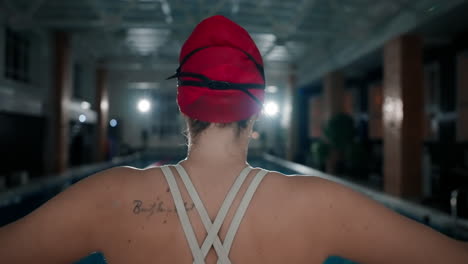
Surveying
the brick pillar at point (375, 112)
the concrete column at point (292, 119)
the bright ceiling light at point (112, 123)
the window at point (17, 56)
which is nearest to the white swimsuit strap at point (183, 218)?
the window at point (17, 56)

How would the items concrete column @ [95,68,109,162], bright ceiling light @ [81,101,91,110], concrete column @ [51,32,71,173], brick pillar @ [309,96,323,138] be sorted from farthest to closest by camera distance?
brick pillar @ [309,96,323,138] < concrete column @ [95,68,109,162] < bright ceiling light @ [81,101,91,110] < concrete column @ [51,32,71,173]

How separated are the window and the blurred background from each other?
0.16ft

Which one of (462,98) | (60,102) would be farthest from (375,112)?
(60,102)

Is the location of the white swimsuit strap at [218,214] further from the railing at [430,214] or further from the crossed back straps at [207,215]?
the railing at [430,214]

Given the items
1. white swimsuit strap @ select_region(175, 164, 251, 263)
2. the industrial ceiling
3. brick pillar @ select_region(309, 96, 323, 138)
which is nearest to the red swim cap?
white swimsuit strap @ select_region(175, 164, 251, 263)

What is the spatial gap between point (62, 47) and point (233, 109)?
41.7 ft

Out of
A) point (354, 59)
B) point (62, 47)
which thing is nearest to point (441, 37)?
point (354, 59)

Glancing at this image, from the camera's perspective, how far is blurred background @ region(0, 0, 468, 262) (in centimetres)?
741

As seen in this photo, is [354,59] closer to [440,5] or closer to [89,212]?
[440,5]

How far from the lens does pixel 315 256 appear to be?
77 centimetres

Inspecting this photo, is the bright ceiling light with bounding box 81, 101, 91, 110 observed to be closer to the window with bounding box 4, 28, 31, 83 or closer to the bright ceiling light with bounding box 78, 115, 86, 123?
the bright ceiling light with bounding box 78, 115, 86, 123

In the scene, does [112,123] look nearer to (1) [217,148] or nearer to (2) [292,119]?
(2) [292,119]

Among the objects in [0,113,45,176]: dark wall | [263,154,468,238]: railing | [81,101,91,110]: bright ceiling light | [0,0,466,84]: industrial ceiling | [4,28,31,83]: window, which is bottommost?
[263,154,468,238]: railing

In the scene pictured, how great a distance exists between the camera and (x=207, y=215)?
76 cm
